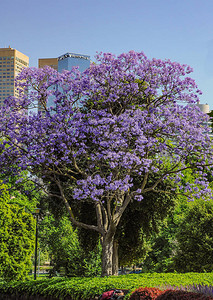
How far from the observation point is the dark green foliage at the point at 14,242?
2336 centimetres

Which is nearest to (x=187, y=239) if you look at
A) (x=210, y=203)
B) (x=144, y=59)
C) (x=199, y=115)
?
(x=210, y=203)

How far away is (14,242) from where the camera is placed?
2389cm

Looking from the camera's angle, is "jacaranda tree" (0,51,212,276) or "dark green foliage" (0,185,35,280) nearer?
"jacaranda tree" (0,51,212,276)

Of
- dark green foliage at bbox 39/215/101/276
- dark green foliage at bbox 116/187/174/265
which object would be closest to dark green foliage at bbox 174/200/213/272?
dark green foliage at bbox 116/187/174/265

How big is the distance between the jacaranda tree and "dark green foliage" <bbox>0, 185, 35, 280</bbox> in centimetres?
582

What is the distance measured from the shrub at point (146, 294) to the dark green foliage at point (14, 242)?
1421cm

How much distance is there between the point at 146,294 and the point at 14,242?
616 inches

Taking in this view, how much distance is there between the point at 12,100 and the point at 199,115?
8388 millimetres

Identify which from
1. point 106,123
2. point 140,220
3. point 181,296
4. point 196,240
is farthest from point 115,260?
point 181,296

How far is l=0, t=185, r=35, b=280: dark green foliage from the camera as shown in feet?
76.6

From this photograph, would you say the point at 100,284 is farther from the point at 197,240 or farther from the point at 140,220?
→ the point at 197,240

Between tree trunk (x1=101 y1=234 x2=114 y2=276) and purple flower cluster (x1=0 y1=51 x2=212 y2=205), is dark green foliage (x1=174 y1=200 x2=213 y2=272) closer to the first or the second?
purple flower cluster (x1=0 y1=51 x2=212 y2=205)

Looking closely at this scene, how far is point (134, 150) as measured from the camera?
648 inches

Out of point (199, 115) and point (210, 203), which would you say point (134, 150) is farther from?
point (210, 203)
